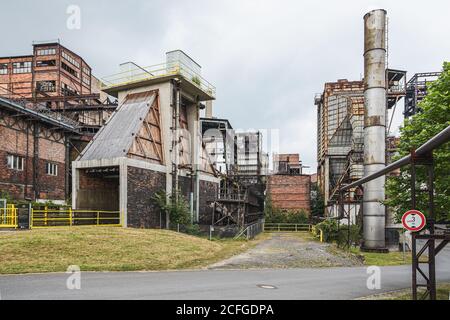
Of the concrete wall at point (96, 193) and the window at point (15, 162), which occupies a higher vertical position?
the window at point (15, 162)

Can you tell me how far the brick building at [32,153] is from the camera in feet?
85.2

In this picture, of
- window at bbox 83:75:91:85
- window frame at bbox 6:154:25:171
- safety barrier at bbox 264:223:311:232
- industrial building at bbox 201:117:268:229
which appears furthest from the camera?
window at bbox 83:75:91:85

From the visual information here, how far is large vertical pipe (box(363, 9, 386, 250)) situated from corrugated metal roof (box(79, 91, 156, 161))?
16.1 m

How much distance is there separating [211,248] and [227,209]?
12.0m

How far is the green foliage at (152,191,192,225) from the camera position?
79.1 feet

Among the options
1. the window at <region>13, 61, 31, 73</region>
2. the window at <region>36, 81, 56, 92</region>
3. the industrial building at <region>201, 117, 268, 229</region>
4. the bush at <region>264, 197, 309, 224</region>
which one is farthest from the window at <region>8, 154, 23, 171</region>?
the window at <region>13, 61, 31, 73</region>

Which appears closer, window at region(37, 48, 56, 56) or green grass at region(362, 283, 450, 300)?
green grass at region(362, 283, 450, 300)

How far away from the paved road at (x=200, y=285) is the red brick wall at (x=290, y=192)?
3017 centimetres

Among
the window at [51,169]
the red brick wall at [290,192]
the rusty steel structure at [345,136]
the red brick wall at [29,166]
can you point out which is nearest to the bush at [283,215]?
the red brick wall at [290,192]

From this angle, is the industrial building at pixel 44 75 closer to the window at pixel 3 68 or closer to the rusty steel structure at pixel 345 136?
the window at pixel 3 68

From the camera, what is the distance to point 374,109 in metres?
25.6

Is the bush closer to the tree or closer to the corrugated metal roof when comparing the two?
the corrugated metal roof

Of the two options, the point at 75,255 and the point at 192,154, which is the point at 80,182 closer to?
the point at 192,154
